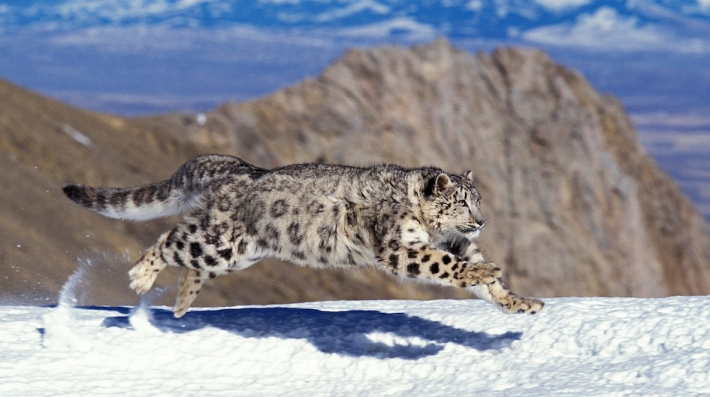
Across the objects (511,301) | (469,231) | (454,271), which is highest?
(469,231)

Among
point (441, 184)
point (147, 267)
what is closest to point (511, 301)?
point (441, 184)

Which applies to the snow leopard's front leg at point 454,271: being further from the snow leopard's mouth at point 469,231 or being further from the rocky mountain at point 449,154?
the rocky mountain at point 449,154

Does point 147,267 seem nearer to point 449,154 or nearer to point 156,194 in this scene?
point 156,194

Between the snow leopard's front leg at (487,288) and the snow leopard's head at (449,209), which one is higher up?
the snow leopard's head at (449,209)

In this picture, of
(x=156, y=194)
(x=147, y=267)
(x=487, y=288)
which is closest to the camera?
(x=487, y=288)

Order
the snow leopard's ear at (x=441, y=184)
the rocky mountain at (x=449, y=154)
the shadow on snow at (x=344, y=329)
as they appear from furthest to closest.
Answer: the rocky mountain at (x=449, y=154)
the shadow on snow at (x=344, y=329)
the snow leopard's ear at (x=441, y=184)

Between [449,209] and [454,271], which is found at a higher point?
[449,209]

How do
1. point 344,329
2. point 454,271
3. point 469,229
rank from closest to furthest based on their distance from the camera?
point 454,271, point 469,229, point 344,329

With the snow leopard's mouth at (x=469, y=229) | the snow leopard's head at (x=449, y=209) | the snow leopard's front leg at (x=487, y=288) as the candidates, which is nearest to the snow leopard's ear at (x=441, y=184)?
the snow leopard's head at (x=449, y=209)
